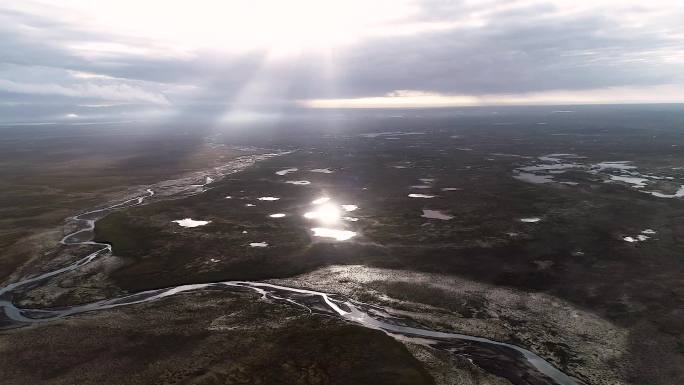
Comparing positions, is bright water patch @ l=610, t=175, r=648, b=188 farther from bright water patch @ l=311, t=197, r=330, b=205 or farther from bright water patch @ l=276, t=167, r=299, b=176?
bright water patch @ l=276, t=167, r=299, b=176

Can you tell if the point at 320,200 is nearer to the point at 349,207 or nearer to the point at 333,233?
the point at 349,207

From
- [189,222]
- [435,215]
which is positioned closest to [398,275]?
[435,215]

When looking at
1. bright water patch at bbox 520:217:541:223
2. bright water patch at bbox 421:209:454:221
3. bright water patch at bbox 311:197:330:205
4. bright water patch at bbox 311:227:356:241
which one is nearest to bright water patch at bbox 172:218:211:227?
bright water patch at bbox 311:227:356:241

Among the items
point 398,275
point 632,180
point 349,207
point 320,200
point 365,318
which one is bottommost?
point 365,318

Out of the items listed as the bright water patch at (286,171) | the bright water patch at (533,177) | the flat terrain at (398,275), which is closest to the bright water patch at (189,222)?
the flat terrain at (398,275)

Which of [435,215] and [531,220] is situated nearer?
[531,220]

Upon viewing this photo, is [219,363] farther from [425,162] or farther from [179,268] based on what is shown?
[425,162]
